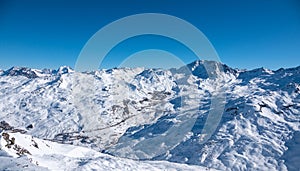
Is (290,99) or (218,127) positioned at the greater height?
(290,99)

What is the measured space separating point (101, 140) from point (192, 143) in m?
71.3

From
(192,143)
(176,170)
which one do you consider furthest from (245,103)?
(176,170)

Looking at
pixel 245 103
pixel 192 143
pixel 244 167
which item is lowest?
pixel 244 167

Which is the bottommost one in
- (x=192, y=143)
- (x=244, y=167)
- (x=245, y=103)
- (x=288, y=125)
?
(x=244, y=167)

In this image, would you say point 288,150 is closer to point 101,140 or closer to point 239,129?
point 239,129

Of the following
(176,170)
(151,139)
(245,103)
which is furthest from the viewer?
(245,103)

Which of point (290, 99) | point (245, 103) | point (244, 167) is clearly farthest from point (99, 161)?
point (290, 99)

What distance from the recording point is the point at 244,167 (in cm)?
9400

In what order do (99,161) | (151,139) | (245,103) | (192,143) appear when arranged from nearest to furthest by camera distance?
1. (99,161)
2. (192,143)
3. (151,139)
4. (245,103)

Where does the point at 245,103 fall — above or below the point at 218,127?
above

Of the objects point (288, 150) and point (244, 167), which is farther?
point (288, 150)

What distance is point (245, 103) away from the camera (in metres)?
158

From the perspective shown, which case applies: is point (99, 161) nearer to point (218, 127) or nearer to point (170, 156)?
point (170, 156)

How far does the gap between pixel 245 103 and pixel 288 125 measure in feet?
110
